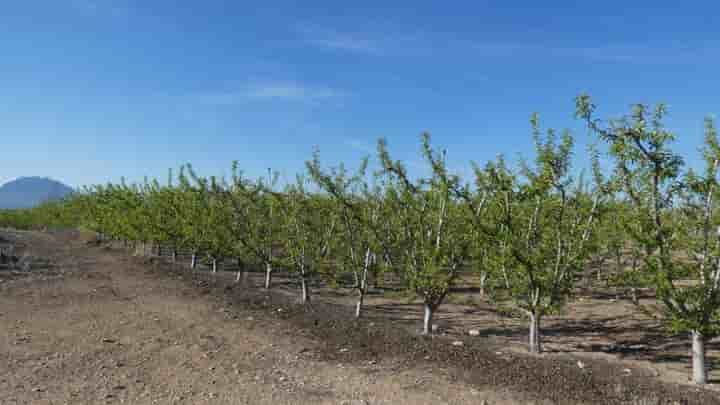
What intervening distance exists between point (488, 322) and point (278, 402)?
741 centimetres

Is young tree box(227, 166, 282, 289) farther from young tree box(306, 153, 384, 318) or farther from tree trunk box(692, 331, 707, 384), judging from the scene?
tree trunk box(692, 331, 707, 384)

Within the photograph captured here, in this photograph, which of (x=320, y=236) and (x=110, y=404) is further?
(x=320, y=236)

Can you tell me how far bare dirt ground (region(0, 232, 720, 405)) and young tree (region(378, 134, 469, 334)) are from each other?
45.8 inches

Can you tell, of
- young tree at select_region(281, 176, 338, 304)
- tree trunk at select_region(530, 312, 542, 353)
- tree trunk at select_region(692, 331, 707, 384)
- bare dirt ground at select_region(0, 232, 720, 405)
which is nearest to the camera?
bare dirt ground at select_region(0, 232, 720, 405)

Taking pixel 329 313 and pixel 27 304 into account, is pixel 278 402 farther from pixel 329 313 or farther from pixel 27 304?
pixel 27 304

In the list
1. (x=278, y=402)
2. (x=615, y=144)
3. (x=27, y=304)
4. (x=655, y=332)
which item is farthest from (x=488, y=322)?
(x=27, y=304)

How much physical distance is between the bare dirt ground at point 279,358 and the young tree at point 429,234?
3.81 ft

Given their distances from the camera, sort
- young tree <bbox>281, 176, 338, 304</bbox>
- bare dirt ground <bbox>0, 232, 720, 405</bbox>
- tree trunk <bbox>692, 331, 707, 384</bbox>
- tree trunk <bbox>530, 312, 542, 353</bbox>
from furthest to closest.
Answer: young tree <bbox>281, 176, 338, 304</bbox> < tree trunk <bbox>530, 312, 542, 353</bbox> < tree trunk <bbox>692, 331, 707, 384</bbox> < bare dirt ground <bbox>0, 232, 720, 405</bbox>

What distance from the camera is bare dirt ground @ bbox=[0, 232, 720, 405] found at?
6.40m

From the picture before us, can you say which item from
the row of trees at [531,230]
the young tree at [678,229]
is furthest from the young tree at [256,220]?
the young tree at [678,229]

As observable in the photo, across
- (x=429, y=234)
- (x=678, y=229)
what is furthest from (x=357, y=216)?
(x=678, y=229)

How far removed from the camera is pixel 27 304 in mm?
A: 12047

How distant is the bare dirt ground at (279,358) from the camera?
252 inches

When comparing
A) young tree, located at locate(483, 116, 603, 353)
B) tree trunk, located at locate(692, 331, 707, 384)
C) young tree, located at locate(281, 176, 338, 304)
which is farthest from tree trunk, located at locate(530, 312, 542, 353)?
young tree, located at locate(281, 176, 338, 304)
